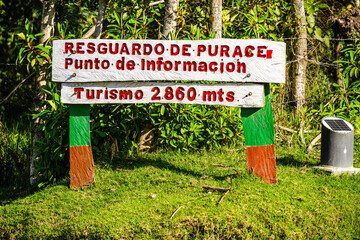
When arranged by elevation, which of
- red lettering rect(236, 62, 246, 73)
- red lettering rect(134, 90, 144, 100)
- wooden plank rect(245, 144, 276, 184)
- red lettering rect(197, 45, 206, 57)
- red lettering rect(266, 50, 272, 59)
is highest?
red lettering rect(197, 45, 206, 57)

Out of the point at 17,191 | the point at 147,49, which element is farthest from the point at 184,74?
the point at 17,191

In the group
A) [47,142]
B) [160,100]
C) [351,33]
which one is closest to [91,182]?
[47,142]

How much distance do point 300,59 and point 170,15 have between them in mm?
2245

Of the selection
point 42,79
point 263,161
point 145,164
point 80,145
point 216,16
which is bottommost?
point 145,164

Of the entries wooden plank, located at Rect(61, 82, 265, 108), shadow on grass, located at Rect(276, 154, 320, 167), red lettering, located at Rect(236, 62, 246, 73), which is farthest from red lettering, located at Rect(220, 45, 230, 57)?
shadow on grass, located at Rect(276, 154, 320, 167)

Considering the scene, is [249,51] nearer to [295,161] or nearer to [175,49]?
[175,49]

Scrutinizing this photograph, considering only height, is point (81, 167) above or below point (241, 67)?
below

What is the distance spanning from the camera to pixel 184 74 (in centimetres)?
398

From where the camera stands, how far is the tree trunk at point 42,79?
4840mm

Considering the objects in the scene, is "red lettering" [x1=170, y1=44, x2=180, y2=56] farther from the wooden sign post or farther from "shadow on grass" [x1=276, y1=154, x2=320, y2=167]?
"shadow on grass" [x1=276, y1=154, x2=320, y2=167]

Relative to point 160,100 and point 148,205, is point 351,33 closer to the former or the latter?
point 160,100

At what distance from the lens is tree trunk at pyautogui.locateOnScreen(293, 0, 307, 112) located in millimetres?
6086

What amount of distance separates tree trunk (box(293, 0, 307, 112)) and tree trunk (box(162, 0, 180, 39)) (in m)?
2.07

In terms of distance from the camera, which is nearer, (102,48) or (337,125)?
(102,48)
